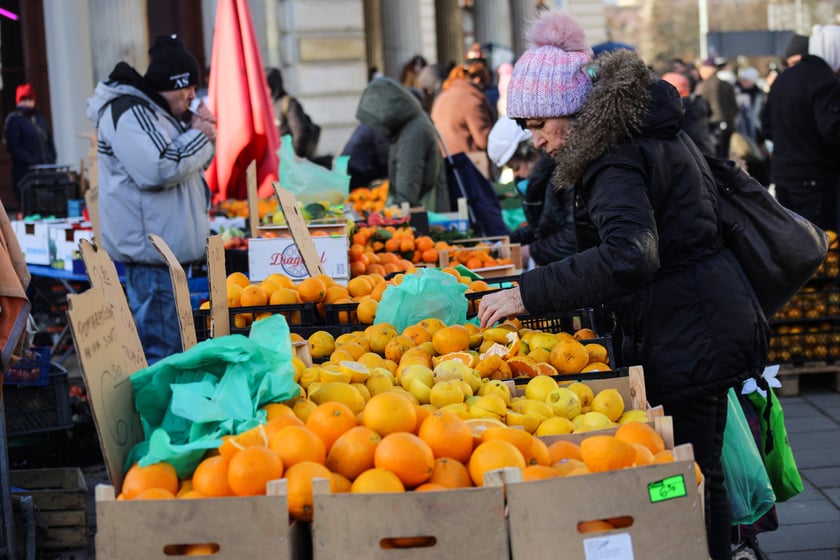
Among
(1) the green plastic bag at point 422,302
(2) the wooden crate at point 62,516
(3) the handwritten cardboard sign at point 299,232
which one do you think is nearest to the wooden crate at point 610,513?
(1) the green plastic bag at point 422,302

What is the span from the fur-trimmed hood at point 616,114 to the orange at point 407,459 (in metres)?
1.15

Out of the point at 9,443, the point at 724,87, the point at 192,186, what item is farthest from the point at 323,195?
the point at 724,87

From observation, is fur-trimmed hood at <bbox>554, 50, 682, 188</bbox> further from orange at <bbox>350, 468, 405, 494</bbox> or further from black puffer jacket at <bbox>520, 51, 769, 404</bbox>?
orange at <bbox>350, 468, 405, 494</bbox>

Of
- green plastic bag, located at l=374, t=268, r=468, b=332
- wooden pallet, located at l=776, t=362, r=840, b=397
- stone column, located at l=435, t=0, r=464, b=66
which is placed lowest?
wooden pallet, located at l=776, t=362, r=840, b=397

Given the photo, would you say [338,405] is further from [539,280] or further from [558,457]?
[539,280]

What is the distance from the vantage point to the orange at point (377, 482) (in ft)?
7.65

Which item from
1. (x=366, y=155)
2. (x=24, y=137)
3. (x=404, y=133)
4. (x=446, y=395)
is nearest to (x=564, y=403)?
(x=446, y=395)

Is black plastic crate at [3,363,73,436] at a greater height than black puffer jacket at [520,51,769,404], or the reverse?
black puffer jacket at [520,51,769,404]

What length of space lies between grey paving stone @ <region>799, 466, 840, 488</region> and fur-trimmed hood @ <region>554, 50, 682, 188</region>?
258 cm

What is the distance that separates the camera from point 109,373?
2.58 m

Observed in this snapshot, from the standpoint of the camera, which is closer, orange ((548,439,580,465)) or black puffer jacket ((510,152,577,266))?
orange ((548,439,580,465))

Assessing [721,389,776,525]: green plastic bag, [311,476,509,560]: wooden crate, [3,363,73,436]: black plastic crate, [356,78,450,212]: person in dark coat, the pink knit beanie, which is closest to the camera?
[311,476,509,560]: wooden crate

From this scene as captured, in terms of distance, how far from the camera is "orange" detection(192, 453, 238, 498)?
2316mm

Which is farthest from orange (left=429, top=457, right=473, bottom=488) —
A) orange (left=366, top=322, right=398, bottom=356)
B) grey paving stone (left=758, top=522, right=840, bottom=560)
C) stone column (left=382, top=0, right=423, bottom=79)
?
stone column (left=382, top=0, right=423, bottom=79)
